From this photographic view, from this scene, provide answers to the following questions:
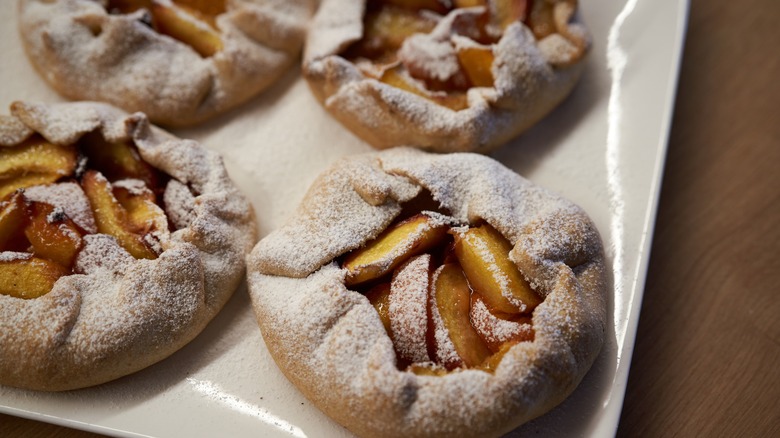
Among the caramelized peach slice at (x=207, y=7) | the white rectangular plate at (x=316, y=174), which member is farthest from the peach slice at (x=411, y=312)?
the caramelized peach slice at (x=207, y=7)

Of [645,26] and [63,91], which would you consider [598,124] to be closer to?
[645,26]

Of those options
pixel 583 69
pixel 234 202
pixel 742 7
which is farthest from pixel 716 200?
pixel 234 202

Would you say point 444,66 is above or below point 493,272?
above

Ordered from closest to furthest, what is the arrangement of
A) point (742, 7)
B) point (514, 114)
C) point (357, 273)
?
point (357, 273), point (514, 114), point (742, 7)

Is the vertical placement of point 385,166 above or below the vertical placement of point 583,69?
below

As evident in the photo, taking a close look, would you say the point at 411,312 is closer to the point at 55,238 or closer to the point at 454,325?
the point at 454,325

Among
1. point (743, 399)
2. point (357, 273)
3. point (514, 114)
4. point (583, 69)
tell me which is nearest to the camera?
point (357, 273)

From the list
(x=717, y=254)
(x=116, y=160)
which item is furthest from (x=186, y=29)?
(x=717, y=254)
